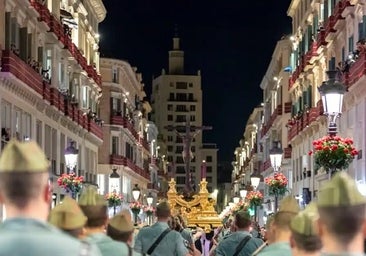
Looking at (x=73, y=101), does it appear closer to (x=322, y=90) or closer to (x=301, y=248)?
(x=322, y=90)

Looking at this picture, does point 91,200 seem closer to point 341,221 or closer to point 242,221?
point 341,221

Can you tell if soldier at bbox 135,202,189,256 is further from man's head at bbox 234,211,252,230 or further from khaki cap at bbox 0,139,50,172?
khaki cap at bbox 0,139,50,172

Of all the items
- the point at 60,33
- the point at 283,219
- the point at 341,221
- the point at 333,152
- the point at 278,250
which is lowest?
the point at 278,250

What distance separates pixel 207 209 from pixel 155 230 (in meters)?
24.6

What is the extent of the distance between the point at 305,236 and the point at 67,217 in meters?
1.66

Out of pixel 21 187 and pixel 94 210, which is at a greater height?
pixel 21 187

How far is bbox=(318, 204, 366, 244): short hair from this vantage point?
16.3ft

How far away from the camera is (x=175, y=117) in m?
190

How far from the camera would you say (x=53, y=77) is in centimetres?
4834

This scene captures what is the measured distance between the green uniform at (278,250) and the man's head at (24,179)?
2.94 metres

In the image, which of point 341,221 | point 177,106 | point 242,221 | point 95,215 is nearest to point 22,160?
point 341,221

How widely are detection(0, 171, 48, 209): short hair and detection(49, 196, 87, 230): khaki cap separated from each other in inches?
61.9

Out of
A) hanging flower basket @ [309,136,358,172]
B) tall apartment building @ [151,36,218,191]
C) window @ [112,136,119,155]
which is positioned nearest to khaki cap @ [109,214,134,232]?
hanging flower basket @ [309,136,358,172]

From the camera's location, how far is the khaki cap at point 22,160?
5.05 metres
